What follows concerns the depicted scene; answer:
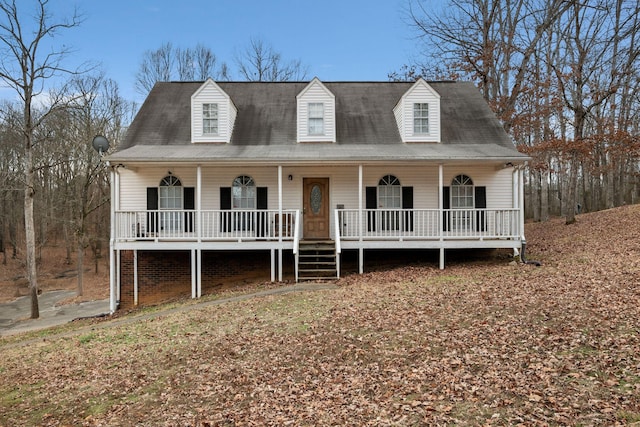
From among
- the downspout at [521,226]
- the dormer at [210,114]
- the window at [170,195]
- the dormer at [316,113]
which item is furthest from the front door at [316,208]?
the downspout at [521,226]

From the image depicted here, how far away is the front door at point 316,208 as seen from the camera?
48.9 feet

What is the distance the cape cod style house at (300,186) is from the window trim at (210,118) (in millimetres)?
37

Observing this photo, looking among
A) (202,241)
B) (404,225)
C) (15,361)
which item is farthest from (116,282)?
(404,225)

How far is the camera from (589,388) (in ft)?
15.6

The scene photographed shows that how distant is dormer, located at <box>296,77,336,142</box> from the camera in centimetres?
1541

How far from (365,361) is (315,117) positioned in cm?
1097

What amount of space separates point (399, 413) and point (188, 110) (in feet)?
48.3

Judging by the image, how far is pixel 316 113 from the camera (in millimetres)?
15523

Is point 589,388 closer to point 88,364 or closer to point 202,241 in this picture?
point 88,364

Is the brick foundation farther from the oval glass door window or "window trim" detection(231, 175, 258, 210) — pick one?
the oval glass door window

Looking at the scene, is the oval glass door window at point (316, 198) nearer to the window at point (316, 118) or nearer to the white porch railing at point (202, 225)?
the white porch railing at point (202, 225)

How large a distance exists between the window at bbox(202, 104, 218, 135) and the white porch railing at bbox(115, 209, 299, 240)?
A: 3.21 m

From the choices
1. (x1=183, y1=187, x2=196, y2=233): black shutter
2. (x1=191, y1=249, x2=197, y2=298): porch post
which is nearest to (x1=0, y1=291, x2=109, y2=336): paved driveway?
(x1=191, y1=249, x2=197, y2=298): porch post

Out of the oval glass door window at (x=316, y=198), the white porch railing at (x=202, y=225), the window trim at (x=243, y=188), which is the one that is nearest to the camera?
the white porch railing at (x=202, y=225)
